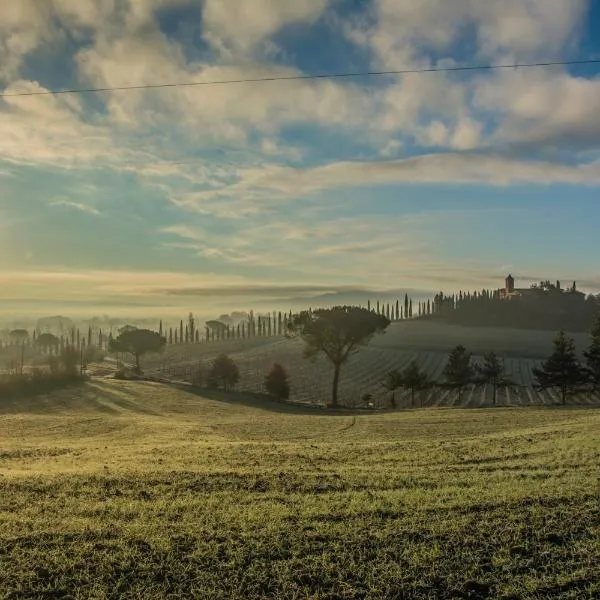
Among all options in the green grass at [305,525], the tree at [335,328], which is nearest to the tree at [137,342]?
the tree at [335,328]

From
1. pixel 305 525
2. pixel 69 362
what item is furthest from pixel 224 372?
pixel 305 525

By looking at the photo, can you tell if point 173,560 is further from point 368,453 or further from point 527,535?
point 368,453

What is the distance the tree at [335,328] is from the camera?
65.9 metres

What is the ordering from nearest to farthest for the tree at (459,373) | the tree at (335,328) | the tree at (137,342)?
1. the tree at (335,328)
2. the tree at (459,373)
3. the tree at (137,342)

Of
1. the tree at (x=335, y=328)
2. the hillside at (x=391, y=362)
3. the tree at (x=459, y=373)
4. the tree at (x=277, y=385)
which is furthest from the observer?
the hillside at (x=391, y=362)

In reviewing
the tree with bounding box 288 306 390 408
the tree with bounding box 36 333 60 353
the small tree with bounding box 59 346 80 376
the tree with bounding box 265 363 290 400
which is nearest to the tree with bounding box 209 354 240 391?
the tree with bounding box 265 363 290 400

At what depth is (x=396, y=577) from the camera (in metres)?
7.09

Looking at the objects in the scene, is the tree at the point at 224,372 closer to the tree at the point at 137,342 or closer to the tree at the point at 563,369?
the tree at the point at 137,342

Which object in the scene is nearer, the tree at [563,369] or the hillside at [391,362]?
the tree at [563,369]

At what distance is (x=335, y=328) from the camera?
65938 mm

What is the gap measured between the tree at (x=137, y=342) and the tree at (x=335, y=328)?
46.0 meters

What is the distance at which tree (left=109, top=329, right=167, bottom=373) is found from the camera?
104 meters

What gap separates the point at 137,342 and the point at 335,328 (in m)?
51.1

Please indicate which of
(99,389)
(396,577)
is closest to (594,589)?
(396,577)
